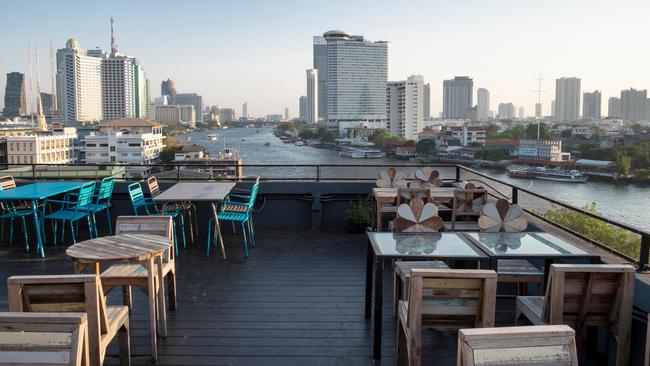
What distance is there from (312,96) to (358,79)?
37866 millimetres

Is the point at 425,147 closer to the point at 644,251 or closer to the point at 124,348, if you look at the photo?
the point at 644,251

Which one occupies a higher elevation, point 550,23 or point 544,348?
point 550,23

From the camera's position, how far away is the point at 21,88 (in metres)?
155

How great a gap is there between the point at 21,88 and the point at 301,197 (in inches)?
6853

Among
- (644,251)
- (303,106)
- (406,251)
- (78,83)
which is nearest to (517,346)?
(406,251)

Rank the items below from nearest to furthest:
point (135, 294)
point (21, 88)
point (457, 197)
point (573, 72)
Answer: point (135, 294) → point (457, 197) → point (573, 72) → point (21, 88)

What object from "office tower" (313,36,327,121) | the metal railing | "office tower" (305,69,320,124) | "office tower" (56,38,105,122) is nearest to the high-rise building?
"office tower" (305,69,320,124)

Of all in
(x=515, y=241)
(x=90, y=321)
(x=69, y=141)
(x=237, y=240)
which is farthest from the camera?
(x=69, y=141)

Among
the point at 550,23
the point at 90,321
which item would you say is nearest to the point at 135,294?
the point at 90,321

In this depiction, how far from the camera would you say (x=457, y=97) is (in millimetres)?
181750

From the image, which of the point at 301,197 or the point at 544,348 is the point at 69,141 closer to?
the point at 301,197

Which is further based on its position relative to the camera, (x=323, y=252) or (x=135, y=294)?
(x=323, y=252)

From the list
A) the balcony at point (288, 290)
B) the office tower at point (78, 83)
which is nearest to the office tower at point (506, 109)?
the office tower at point (78, 83)

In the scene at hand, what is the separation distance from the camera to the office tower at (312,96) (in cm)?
15629
